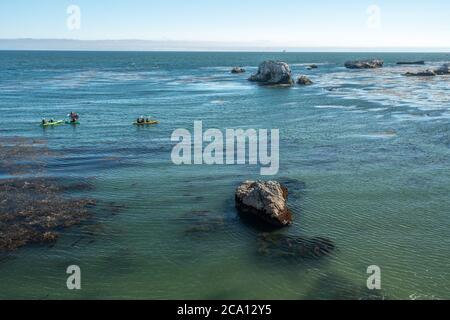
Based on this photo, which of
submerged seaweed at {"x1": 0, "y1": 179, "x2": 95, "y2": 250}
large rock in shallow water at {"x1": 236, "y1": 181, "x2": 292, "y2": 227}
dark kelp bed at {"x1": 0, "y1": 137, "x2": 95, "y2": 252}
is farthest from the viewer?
large rock in shallow water at {"x1": 236, "y1": 181, "x2": 292, "y2": 227}

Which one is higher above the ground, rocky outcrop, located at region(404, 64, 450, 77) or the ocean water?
rocky outcrop, located at region(404, 64, 450, 77)

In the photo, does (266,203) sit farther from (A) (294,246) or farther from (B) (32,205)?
(B) (32,205)

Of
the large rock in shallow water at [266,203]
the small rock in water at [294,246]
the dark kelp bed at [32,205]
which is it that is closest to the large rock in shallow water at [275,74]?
the dark kelp bed at [32,205]

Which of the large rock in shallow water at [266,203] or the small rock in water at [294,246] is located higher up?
the large rock in shallow water at [266,203]

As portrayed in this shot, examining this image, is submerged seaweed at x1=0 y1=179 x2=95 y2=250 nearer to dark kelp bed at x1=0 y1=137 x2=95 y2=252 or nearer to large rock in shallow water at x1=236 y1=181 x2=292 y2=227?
dark kelp bed at x1=0 y1=137 x2=95 y2=252

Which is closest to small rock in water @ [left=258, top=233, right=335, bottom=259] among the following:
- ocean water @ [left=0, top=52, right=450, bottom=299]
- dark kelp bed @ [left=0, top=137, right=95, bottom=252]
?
ocean water @ [left=0, top=52, right=450, bottom=299]

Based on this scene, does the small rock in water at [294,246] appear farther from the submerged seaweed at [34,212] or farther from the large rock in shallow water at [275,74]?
the large rock in shallow water at [275,74]

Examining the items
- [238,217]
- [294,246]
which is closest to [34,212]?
[238,217]
